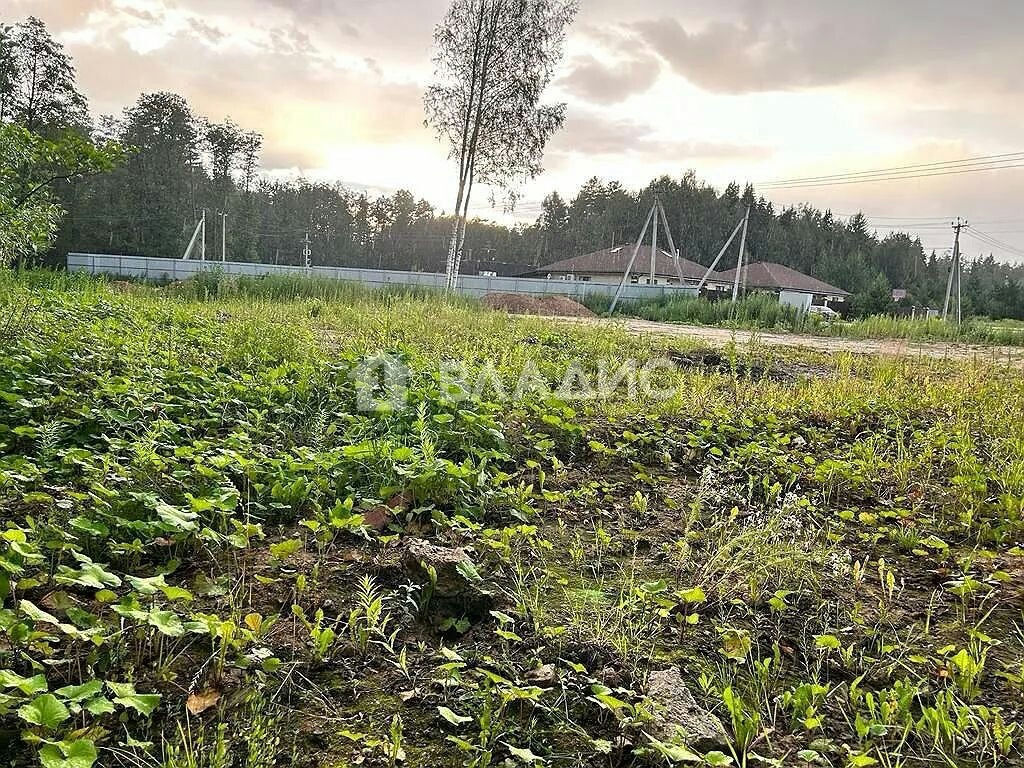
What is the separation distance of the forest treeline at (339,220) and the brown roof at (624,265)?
10456 millimetres

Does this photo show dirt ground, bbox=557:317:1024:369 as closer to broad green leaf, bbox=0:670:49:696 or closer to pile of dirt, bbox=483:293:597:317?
broad green leaf, bbox=0:670:49:696

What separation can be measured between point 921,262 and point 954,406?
81931 millimetres

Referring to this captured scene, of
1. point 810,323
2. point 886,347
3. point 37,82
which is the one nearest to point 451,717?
point 886,347

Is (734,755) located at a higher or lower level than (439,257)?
lower

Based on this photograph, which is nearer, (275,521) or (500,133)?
(275,521)

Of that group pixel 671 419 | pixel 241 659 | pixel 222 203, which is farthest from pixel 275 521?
pixel 222 203

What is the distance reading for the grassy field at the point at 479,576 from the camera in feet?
4.30

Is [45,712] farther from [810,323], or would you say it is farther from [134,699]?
[810,323]

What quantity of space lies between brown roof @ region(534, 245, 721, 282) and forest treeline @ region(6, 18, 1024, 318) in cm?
1046

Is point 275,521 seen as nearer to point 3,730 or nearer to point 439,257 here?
point 3,730

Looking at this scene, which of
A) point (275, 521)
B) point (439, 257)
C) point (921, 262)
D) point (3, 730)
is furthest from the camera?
point (921, 262)

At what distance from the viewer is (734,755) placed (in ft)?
4.07

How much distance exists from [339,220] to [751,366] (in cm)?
6029

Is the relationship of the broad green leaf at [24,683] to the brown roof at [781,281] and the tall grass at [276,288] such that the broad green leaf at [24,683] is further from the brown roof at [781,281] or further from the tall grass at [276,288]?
the brown roof at [781,281]
